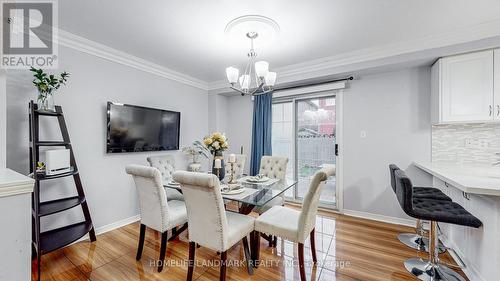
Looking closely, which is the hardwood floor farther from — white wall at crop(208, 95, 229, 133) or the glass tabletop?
white wall at crop(208, 95, 229, 133)

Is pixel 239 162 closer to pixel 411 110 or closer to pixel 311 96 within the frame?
pixel 311 96

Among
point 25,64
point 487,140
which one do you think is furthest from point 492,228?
point 25,64

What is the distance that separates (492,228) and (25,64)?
14.7 feet

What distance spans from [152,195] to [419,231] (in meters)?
3.16

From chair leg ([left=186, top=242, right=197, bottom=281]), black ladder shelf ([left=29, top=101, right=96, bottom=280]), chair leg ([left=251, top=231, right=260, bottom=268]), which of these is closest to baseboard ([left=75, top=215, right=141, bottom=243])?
black ladder shelf ([left=29, top=101, right=96, bottom=280])

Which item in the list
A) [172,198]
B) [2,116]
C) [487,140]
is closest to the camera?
[2,116]

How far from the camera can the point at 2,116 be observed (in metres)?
1.40

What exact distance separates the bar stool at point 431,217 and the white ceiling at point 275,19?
1.59 meters

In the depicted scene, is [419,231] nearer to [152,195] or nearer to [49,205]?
[152,195]

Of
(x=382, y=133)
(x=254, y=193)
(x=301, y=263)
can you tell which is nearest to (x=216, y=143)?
(x=254, y=193)

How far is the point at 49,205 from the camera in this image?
2150 mm

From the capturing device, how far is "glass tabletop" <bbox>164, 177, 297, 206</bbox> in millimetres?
1881

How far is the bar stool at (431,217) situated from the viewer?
1.65 metres

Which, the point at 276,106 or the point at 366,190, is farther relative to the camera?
the point at 276,106
